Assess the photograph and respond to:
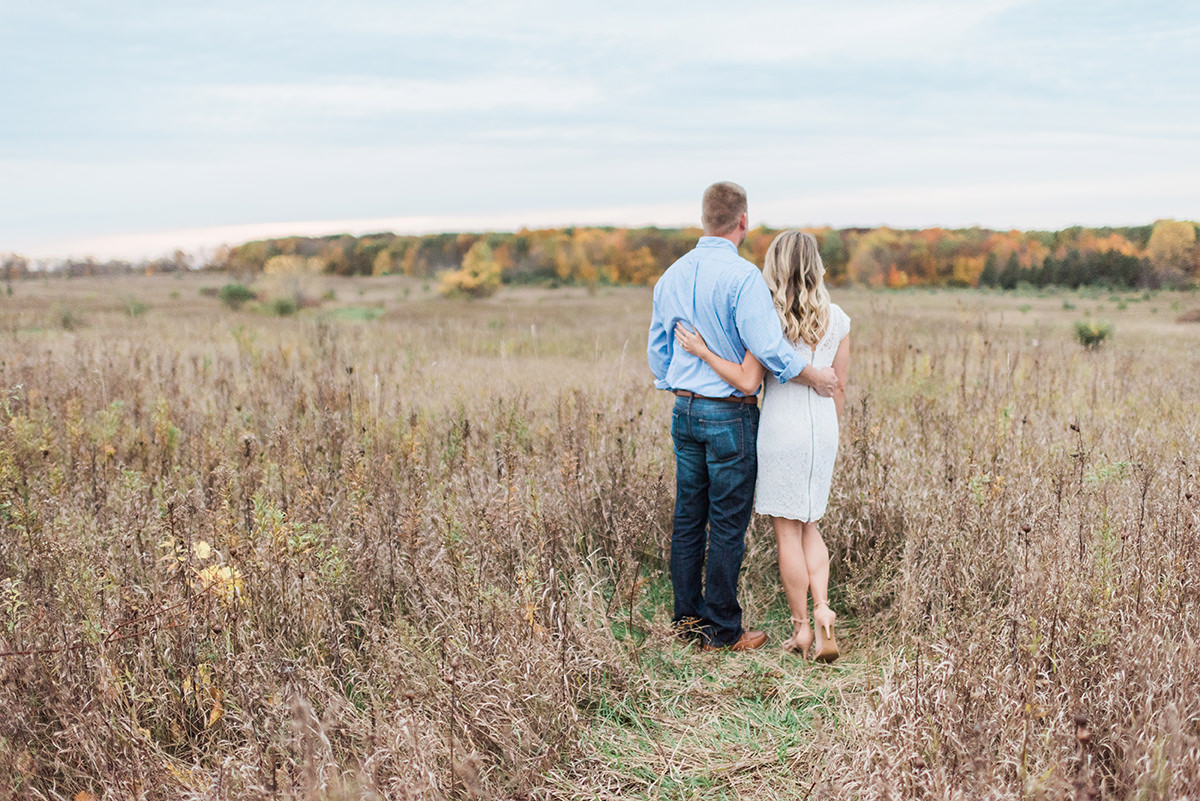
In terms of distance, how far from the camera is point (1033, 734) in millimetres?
2314

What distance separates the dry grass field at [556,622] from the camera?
7.72ft

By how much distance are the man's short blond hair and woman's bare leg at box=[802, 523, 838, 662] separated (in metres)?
1.50

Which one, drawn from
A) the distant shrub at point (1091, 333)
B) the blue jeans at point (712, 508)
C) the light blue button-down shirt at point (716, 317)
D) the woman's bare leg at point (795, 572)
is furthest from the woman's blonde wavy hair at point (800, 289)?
the distant shrub at point (1091, 333)

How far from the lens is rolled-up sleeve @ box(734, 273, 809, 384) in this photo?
3.30 metres

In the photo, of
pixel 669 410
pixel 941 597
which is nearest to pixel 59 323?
pixel 669 410

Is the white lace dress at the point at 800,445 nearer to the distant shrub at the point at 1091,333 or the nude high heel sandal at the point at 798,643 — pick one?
the nude high heel sandal at the point at 798,643

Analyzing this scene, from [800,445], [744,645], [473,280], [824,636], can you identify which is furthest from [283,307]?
[824,636]

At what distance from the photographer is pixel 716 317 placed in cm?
346

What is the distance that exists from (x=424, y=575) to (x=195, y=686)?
0.98 metres

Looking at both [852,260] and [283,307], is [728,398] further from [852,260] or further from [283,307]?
[852,260]

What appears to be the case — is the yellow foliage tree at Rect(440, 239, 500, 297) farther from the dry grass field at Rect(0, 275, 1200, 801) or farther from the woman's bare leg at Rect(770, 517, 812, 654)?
the woman's bare leg at Rect(770, 517, 812, 654)

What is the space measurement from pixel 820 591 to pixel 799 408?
2.90ft

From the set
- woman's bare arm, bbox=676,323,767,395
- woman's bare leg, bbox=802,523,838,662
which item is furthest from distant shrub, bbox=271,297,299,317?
Answer: woman's bare leg, bbox=802,523,838,662

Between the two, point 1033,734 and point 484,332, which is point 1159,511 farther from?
point 484,332
